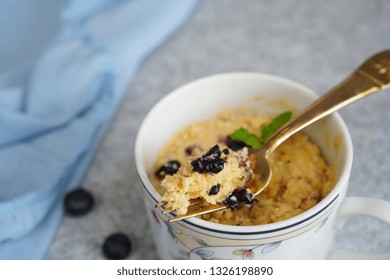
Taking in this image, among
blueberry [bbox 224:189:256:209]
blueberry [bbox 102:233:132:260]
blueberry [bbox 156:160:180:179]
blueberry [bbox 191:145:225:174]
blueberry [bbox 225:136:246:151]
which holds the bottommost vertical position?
blueberry [bbox 102:233:132:260]

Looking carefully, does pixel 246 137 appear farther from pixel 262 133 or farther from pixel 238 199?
pixel 238 199

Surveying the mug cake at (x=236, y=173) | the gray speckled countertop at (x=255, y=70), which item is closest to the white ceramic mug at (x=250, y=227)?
the mug cake at (x=236, y=173)

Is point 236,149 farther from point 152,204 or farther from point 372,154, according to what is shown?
point 372,154

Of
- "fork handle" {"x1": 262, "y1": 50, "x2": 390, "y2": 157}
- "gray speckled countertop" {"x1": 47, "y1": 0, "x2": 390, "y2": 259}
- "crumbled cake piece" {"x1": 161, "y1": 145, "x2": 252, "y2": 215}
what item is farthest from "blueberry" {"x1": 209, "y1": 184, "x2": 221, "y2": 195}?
"gray speckled countertop" {"x1": 47, "y1": 0, "x2": 390, "y2": 259}

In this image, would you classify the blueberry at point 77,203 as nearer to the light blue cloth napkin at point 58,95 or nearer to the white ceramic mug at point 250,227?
the light blue cloth napkin at point 58,95

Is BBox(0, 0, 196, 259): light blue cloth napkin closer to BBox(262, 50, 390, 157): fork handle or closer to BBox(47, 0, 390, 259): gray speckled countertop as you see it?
BBox(47, 0, 390, 259): gray speckled countertop

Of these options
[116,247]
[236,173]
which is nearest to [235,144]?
[236,173]
